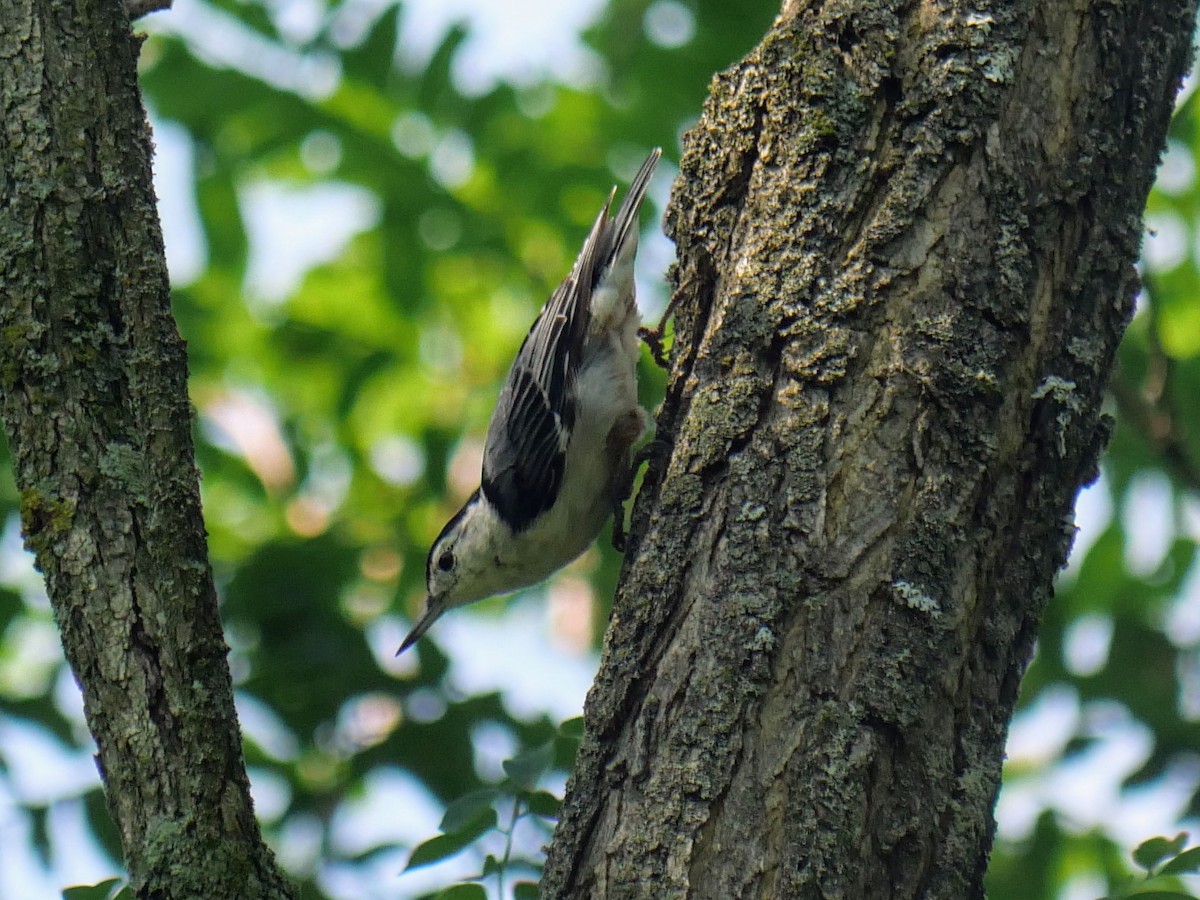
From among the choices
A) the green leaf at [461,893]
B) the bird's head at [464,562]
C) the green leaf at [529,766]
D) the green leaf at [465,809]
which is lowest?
the green leaf at [461,893]

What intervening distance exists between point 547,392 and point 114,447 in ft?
7.59

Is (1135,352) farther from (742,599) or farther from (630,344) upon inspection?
(742,599)

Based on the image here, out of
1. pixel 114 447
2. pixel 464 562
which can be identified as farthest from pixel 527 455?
pixel 114 447

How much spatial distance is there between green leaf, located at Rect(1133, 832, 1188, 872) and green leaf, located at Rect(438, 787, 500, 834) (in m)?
1.14

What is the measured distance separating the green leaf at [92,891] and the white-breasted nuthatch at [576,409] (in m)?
2.09

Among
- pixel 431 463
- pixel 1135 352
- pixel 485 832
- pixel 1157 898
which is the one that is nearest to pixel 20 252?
pixel 485 832

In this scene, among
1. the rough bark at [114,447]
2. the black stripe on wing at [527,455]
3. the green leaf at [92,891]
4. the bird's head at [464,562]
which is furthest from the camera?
the bird's head at [464,562]

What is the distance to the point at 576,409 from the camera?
4129mm

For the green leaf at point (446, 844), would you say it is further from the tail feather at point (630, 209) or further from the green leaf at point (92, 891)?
the tail feather at point (630, 209)

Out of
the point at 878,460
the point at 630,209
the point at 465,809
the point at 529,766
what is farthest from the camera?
the point at 630,209

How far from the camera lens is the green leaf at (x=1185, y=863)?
216 cm

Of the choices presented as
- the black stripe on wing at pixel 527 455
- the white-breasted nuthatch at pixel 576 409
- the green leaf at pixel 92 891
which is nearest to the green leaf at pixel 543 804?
the green leaf at pixel 92 891

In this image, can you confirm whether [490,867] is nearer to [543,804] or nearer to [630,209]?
[543,804]

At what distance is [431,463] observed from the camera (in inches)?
184
